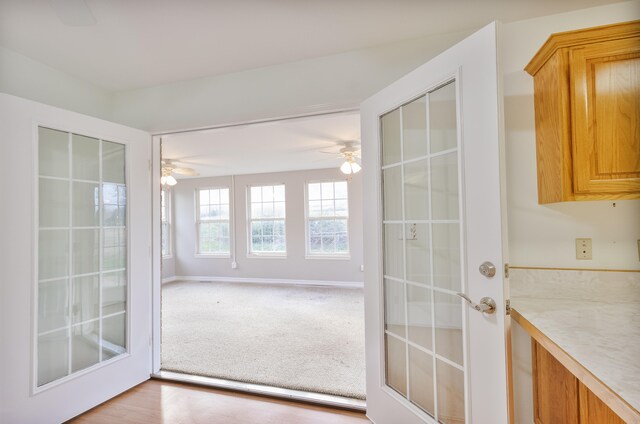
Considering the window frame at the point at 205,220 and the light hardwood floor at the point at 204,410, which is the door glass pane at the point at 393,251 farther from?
the window frame at the point at 205,220

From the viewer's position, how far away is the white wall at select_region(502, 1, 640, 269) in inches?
60.4

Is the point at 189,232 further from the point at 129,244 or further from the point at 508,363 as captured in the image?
the point at 508,363

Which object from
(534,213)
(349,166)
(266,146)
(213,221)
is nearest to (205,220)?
(213,221)

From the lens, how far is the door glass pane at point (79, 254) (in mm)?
1867

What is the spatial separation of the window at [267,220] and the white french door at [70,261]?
3.96 metres

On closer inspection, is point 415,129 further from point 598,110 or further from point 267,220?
point 267,220

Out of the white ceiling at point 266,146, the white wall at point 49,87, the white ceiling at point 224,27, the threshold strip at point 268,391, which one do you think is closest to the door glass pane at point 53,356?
the threshold strip at point 268,391

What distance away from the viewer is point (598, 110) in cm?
129

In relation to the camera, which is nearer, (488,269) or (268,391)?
(488,269)

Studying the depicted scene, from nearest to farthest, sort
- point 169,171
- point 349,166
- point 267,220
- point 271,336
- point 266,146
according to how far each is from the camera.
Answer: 1. point 271,336
2. point 349,166
3. point 266,146
4. point 169,171
5. point 267,220

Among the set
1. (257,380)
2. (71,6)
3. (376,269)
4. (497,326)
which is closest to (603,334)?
(497,326)

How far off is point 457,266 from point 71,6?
2280 millimetres

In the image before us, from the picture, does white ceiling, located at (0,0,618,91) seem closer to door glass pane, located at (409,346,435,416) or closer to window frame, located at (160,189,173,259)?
door glass pane, located at (409,346,435,416)

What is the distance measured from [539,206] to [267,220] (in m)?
5.37
